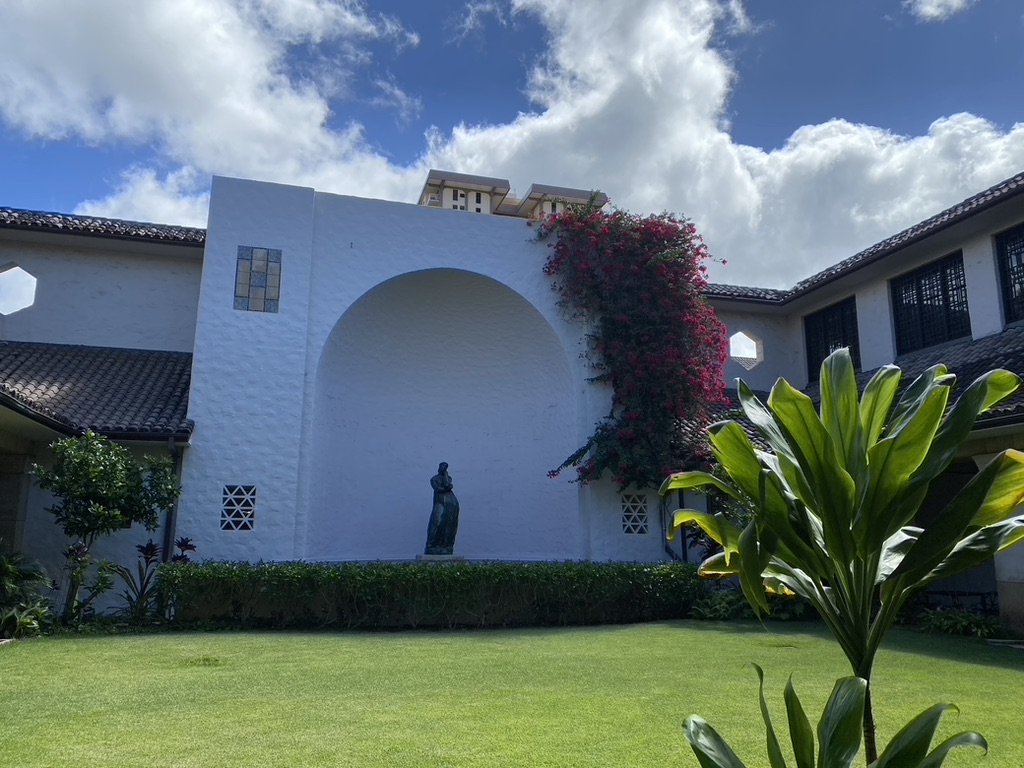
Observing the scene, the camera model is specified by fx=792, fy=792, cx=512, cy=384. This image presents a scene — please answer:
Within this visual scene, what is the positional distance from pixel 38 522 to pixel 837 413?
13002 mm

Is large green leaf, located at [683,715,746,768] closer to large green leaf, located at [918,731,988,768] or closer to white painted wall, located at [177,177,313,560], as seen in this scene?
large green leaf, located at [918,731,988,768]

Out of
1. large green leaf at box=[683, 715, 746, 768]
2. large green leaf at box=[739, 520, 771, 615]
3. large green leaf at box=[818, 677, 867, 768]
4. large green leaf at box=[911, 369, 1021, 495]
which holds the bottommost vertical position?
large green leaf at box=[683, 715, 746, 768]

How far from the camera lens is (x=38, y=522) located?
39.9 feet

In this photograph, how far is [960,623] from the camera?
33.6ft

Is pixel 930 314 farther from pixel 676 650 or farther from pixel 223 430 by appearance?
pixel 223 430

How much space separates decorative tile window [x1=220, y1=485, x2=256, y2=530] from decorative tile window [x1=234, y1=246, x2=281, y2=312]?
3160 mm

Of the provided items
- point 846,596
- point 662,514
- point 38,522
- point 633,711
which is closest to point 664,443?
point 662,514

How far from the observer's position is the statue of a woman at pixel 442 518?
1427cm

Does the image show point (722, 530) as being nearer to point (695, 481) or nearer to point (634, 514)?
point (695, 481)

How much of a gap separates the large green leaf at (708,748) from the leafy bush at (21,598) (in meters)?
9.92

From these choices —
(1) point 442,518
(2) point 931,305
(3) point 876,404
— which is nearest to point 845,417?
(3) point 876,404

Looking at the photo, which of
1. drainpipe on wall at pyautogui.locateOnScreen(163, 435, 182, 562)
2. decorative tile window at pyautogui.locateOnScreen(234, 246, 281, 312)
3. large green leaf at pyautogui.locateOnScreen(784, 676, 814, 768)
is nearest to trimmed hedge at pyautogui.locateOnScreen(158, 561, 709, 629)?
drainpipe on wall at pyautogui.locateOnScreen(163, 435, 182, 562)

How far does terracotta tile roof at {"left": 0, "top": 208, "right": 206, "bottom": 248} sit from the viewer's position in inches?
555

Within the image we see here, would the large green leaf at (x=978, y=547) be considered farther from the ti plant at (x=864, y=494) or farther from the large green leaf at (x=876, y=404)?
the large green leaf at (x=876, y=404)
